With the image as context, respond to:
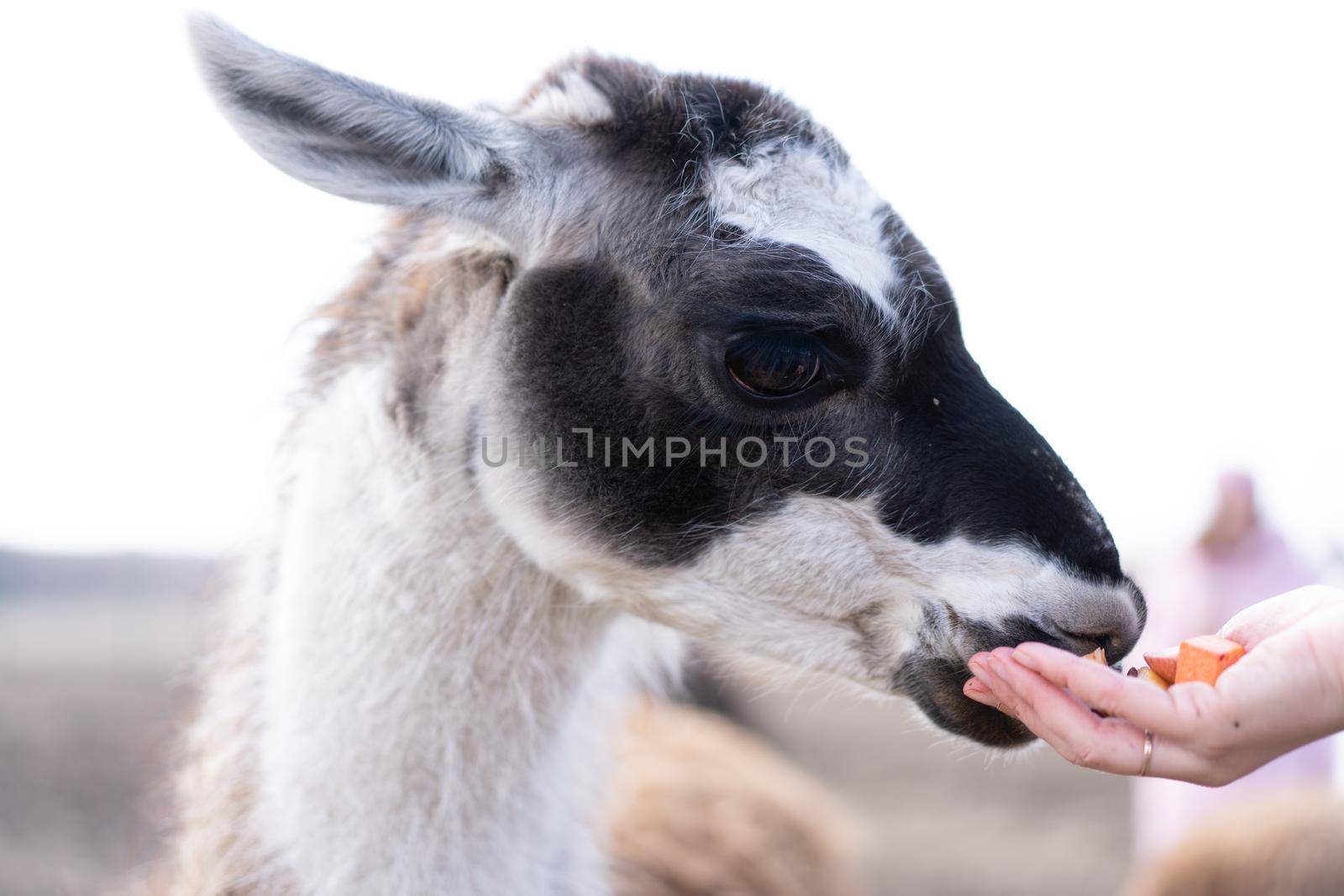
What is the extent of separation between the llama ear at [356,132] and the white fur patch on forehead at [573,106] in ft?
0.42

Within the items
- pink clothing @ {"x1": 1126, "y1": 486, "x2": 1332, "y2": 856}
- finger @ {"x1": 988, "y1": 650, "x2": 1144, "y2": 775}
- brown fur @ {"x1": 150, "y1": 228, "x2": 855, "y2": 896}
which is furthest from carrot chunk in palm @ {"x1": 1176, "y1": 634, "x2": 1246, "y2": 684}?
pink clothing @ {"x1": 1126, "y1": 486, "x2": 1332, "y2": 856}

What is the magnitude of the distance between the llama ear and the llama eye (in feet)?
2.11

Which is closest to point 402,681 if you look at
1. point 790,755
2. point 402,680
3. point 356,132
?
point 402,680

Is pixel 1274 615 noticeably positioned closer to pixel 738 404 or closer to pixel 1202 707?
pixel 1202 707

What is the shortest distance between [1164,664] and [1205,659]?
113 millimetres

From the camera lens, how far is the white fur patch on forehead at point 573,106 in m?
2.16

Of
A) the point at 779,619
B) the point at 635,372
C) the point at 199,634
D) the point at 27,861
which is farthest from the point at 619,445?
the point at 27,861

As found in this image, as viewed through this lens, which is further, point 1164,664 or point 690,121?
point 690,121

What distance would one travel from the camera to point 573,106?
7.15ft

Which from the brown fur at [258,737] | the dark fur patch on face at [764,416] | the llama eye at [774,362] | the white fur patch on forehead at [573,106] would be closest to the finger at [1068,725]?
the dark fur patch on face at [764,416]

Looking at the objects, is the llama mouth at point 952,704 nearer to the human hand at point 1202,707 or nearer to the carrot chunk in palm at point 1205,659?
the human hand at point 1202,707

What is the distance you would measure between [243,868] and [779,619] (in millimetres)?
1261

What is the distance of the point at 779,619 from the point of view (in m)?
1.93

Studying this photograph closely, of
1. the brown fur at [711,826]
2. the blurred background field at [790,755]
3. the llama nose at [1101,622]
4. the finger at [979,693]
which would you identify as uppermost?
the llama nose at [1101,622]
